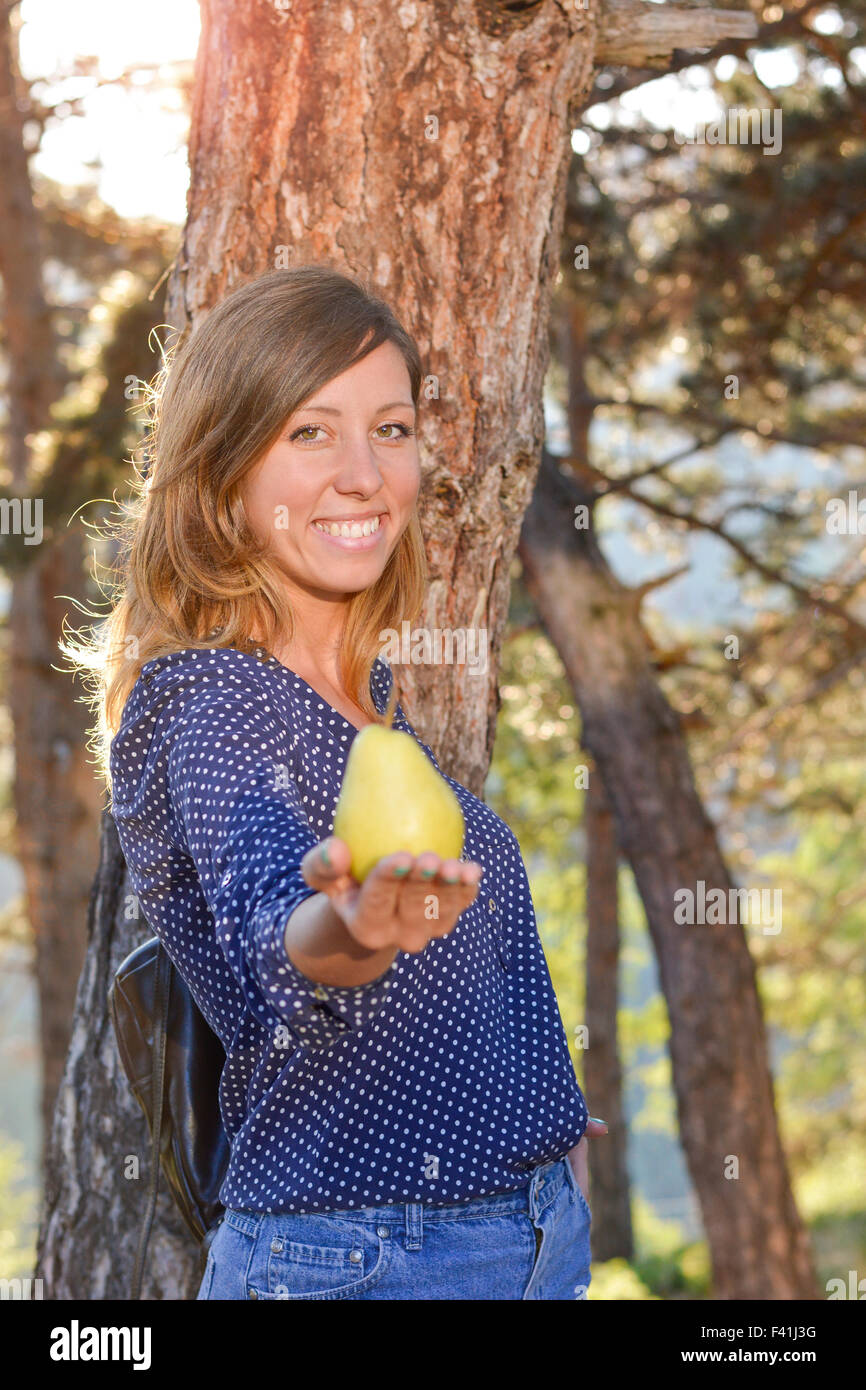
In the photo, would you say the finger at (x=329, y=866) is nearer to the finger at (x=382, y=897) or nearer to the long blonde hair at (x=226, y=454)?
the finger at (x=382, y=897)

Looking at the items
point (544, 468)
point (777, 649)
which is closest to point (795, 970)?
point (777, 649)

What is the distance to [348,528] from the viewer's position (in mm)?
2062

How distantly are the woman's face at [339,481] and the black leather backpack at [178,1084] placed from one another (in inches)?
30.8

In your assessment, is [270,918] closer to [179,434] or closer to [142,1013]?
[179,434]

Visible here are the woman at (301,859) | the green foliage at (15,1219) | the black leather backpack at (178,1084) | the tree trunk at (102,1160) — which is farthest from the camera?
the green foliage at (15,1219)

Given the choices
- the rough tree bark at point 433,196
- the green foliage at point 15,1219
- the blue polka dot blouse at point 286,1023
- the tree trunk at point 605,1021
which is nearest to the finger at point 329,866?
the blue polka dot blouse at point 286,1023

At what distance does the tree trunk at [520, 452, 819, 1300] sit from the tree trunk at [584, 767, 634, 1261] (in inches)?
214

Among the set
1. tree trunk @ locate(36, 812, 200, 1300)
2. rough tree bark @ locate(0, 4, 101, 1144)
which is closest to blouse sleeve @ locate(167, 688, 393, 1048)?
tree trunk @ locate(36, 812, 200, 1300)

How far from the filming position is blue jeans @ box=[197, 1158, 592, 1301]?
175 cm

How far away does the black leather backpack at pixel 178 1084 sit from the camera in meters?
2.36

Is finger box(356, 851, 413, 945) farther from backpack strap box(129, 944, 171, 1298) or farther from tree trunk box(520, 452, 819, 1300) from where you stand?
tree trunk box(520, 452, 819, 1300)

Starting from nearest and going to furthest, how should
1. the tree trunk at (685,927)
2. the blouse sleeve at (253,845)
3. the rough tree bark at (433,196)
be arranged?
the blouse sleeve at (253,845) < the rough tree bark at (433,196) < the tree trunk at (685,927)

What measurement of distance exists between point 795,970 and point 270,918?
1537 cm
